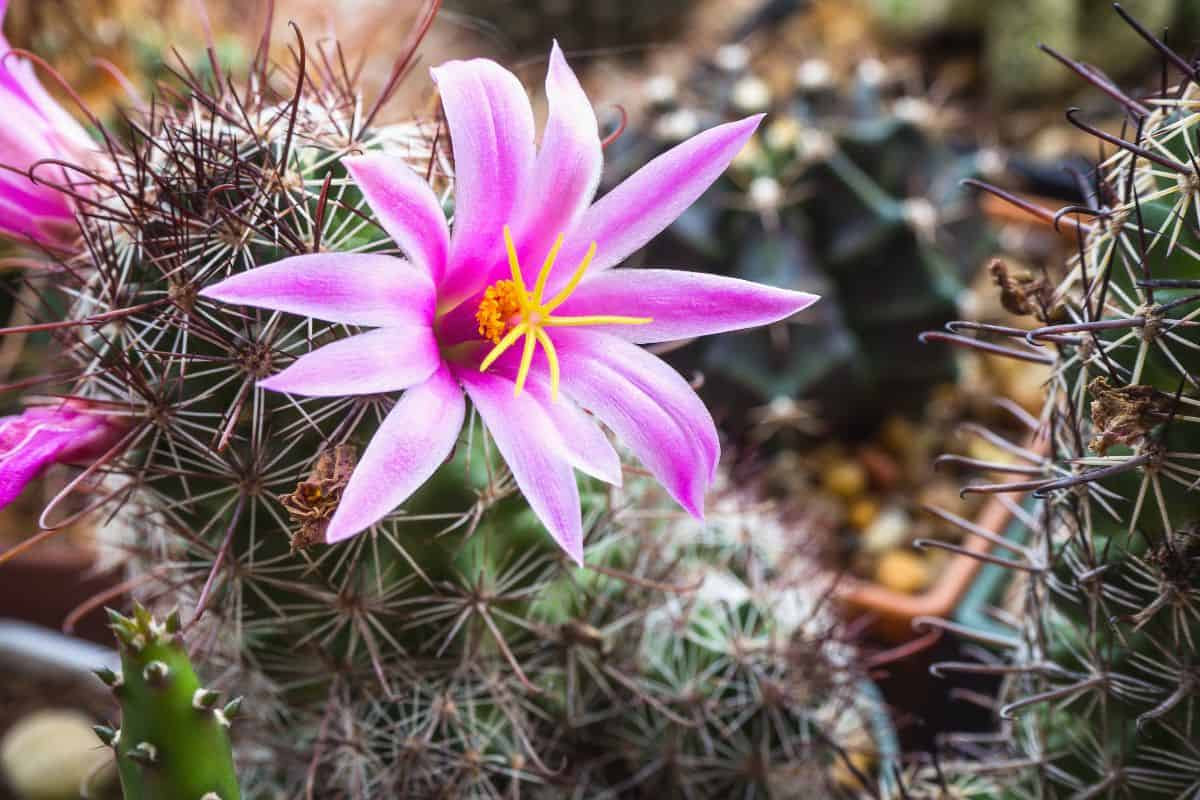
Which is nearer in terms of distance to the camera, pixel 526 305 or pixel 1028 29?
pixel 526 305

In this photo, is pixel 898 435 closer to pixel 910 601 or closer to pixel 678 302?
pixel 910 601

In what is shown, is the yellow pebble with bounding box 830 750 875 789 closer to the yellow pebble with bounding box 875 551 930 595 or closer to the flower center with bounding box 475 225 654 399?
the yellow pebble with bounding box 875 551 930 595

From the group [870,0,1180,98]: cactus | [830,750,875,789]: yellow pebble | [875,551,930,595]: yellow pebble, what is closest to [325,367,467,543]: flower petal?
[830,750,875,789]: yellow pebble

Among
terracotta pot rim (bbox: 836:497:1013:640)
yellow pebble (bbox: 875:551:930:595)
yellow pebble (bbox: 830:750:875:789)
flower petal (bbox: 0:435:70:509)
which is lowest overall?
yellow pebble (bbox: 875:551:930:595)

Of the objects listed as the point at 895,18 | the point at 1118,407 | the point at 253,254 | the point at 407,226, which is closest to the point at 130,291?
the point at 253,254

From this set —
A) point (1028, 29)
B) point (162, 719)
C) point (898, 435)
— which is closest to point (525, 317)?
point (162, 719)

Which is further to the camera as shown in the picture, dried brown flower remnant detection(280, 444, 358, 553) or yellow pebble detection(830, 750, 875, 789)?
yellow pebble detection(830, 750, 875, 789)

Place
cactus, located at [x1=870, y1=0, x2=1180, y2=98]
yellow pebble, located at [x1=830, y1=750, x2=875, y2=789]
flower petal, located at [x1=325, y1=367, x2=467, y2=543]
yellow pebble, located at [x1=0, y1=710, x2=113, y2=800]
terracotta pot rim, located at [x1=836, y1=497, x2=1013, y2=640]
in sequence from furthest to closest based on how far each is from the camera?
cactus, located at [x1=870, y1=0, x2=1180, y2=98] → terracotta pot rim, located at [x1=836, y1=497, x2=1013, y2=640] → yellow pebble, located at [x1=0, y1=710, x2=113, y2=800] → yellow pebble, located at [x1=830, y1=750, x2=875, y2=789] → flower petal, located at [x1=325, y1=367, x2=467, y2=543]
